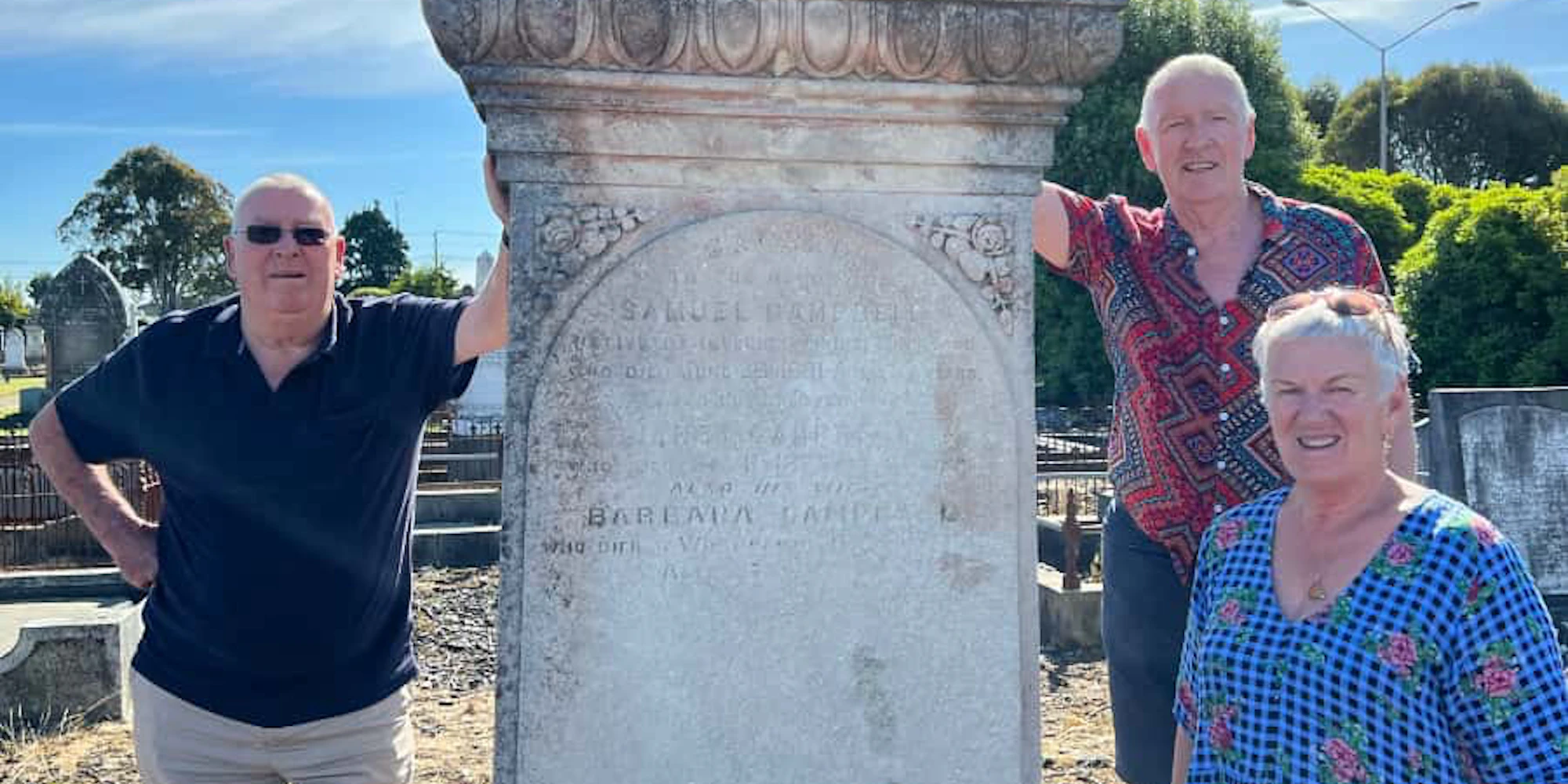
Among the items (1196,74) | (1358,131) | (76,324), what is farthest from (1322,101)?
(1196,74)

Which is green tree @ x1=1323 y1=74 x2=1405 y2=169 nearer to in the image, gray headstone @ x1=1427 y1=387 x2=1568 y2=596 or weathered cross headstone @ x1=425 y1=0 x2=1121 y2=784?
gray headstone @ x1=1427 y1=387 x2=1568 y2=596

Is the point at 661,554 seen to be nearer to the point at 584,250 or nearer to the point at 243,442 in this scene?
the point at 584,250

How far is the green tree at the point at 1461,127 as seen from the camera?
149 feet

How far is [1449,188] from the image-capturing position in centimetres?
3291

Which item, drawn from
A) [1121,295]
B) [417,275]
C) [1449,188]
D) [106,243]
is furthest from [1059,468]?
[106,243]

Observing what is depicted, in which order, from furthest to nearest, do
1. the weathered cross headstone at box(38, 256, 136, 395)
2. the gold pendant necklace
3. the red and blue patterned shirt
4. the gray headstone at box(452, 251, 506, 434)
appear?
the weathered cross headstone at box(38, 256, 136, 395) < the gray headstone at box(452, 251, 506, 434) < the red and blue patterned shirt < the gold pendant necklace

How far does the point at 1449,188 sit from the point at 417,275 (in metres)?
30.5

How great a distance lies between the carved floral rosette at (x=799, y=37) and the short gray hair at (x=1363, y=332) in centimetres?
66

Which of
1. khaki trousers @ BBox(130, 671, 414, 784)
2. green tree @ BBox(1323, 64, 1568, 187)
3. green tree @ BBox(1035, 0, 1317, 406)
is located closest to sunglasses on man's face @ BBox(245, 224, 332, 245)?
khaki trousers @ BBox(130, 671, 414, 784)

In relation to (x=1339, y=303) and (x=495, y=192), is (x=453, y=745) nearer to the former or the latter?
(x=495, y=192)

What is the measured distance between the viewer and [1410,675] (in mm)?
1885

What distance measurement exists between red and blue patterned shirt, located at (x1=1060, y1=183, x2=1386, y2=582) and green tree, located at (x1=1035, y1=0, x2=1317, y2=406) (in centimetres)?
2396

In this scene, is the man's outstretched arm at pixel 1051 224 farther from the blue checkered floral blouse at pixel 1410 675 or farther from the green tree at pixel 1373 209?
the green tree at pixel 1373 209

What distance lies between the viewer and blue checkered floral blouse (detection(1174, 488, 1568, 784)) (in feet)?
6.05
